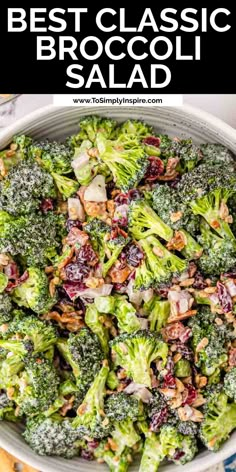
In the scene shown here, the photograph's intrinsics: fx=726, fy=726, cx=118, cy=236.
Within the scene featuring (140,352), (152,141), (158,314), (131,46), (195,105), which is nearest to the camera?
(140,352)

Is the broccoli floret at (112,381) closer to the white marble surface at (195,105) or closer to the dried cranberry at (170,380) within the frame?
the dried cranberry at (170,380)

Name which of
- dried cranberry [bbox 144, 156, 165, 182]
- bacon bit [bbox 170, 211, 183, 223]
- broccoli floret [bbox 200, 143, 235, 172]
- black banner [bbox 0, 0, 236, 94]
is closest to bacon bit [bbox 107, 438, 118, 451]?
bacon bit [bbox 170, 211, 183, 223]

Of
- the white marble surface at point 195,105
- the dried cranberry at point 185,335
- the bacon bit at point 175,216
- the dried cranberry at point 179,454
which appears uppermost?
the white marble surface at point 195,105

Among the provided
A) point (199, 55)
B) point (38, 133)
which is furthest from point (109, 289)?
point (199, 55)

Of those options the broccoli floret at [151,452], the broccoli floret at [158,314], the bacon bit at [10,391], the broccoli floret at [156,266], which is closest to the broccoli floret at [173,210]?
the broccoli floret at [156,266]

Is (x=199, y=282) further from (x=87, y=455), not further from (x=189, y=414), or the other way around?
(x=87, y=455)

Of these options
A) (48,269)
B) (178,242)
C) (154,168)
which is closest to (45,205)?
(48,269)

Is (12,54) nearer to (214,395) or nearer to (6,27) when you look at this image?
(6,27)
